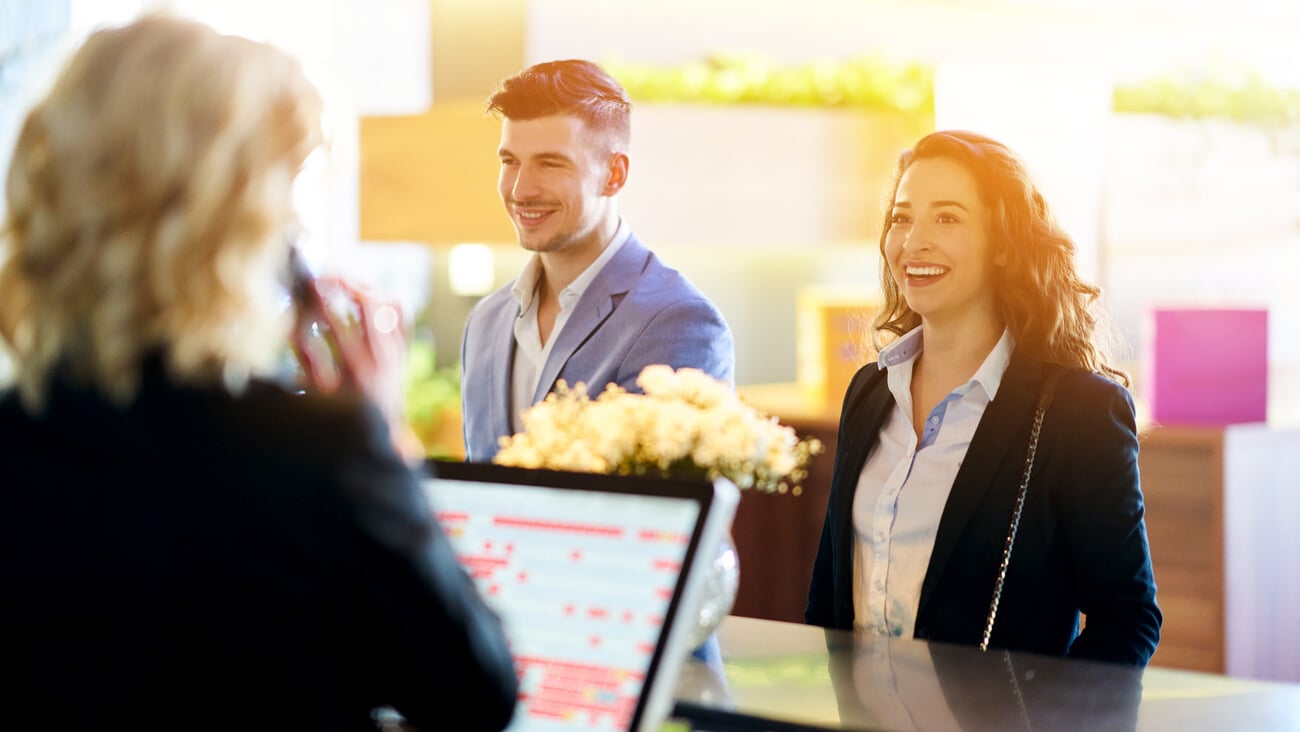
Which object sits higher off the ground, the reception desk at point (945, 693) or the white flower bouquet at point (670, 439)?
the white flower bouquet at point (670, 439)

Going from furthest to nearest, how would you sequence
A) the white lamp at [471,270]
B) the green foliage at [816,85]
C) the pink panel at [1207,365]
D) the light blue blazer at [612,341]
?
the white lamp at [471,270] → the green foliage at [816,85] → the pink panel at [1207,365] → the light blue blazer at [612,341]

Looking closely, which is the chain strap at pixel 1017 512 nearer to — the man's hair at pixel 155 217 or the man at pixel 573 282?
the man at pixel 573 282

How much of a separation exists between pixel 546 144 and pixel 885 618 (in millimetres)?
1104

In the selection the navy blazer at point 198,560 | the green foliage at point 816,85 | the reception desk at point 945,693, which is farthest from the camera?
the green foliage at point 816,85

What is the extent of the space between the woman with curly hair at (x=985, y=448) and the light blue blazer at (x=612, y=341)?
33 cm

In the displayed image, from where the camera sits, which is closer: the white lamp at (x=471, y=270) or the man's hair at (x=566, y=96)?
the man's hair at (x=566, y=96)

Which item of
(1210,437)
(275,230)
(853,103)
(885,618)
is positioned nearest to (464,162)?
(853,103)

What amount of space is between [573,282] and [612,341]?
0.18 m

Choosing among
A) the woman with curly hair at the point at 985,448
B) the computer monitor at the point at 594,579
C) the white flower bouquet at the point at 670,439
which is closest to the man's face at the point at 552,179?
the woman with curly hair at the point at 985,448

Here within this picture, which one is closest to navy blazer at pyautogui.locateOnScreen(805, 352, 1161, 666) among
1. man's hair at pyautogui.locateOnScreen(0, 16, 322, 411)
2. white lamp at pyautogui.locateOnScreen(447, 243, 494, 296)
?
man's hair at pyautogui.locateOnScreen(0, 16, 322, 411)

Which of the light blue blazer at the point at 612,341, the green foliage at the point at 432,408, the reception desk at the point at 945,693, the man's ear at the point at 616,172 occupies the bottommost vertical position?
the green foliage at the point at 432,408

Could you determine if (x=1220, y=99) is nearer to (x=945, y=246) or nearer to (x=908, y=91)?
(x=908, y=91)

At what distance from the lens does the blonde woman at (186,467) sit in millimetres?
929

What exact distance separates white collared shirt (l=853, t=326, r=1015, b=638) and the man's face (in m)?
0.75
